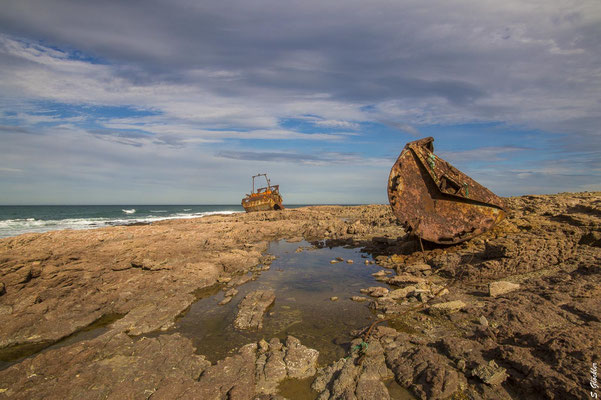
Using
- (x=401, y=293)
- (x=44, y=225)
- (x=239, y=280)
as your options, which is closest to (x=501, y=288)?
(x=401, y=293)

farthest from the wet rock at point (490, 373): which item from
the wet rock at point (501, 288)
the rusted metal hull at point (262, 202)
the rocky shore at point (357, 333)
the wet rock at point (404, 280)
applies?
the rusted metal hull at point (262, 202)

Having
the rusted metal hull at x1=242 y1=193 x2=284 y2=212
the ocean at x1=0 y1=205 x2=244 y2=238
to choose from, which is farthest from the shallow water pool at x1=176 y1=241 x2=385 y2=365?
Answer: the ocean at x1=0 y1=205 x2=244 y2=238

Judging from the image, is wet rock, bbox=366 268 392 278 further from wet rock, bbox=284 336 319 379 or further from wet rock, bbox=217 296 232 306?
wet rock, bbox=284 336 319 379

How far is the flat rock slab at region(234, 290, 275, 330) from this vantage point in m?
5.46

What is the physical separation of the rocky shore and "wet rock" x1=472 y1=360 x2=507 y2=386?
12 millimetres

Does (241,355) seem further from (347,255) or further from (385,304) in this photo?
(347,255)

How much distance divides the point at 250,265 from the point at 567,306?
813 centimetres

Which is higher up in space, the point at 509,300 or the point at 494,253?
the point at 494,253

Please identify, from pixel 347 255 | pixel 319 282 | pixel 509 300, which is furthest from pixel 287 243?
pixel 509 300

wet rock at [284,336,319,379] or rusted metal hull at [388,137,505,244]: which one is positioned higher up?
rusted metal hull at [388,137,505,244]

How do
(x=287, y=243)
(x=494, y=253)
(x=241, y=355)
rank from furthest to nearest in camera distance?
1. (x=287, y=243)
2. (x=494, y=253)
3. (x=241, y=355)

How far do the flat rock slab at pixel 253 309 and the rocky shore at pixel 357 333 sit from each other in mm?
44

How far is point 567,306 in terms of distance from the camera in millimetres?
4836

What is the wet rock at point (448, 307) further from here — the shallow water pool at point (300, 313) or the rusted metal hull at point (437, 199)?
the rusted metal hull at point (437, 199)
